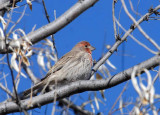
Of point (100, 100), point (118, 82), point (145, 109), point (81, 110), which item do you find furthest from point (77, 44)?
point (145, 109)

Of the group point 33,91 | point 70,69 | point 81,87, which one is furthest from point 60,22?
point 70,69

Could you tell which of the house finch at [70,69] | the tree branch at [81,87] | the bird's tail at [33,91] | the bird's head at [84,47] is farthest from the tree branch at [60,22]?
the bird's head at [84,47]

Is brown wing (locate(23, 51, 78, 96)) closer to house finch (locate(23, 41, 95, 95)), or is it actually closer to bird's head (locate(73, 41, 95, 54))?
house finch (locate(23, 41, 95, 95))

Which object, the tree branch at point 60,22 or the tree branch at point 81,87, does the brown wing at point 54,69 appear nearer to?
the tree branch at point 81,87

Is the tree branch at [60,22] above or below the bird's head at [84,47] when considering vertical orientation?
below

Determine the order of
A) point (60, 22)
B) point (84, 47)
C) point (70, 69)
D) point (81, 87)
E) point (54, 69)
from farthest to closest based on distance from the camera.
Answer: point (84, 47) → point (70, 69) → point (54, 69) → point (60, 22) → point (81, 87)

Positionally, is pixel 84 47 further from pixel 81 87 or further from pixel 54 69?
pixel 81 87

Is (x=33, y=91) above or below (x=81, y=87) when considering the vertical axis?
above

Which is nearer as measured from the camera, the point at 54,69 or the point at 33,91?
the point at 33,91

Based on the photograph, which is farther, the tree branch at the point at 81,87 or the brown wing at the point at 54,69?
the brown wing at the point at 54,69

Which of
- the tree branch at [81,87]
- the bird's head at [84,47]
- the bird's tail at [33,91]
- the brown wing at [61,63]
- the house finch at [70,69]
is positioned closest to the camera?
the tree branch at [81,87]

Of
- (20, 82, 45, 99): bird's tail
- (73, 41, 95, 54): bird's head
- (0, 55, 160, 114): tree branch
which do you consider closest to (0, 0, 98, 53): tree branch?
(0, 55, 160, 114): tree branch

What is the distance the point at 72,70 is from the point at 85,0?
2.13m

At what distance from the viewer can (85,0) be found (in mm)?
4707
